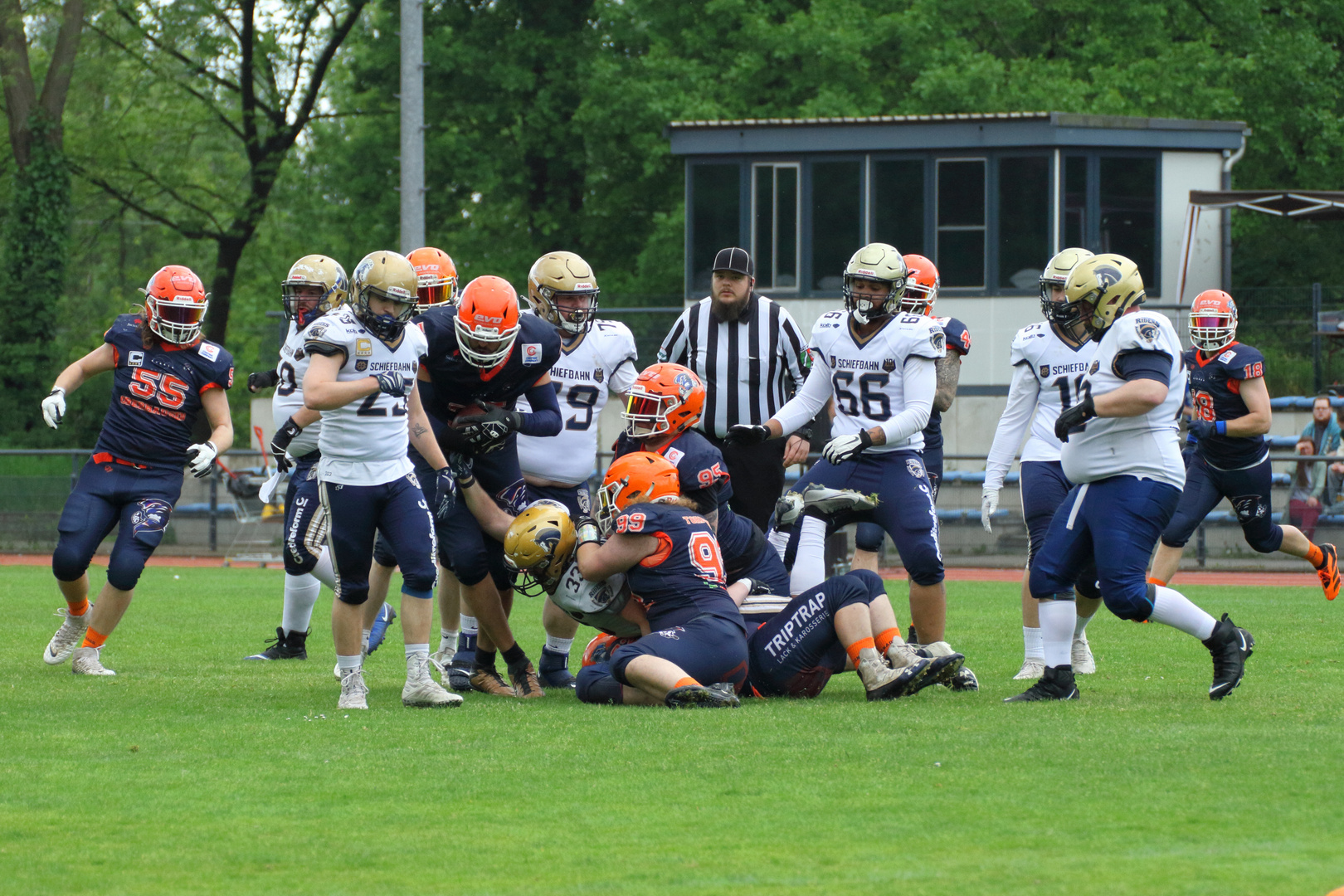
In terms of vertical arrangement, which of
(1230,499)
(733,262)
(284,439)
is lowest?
(1230,499)

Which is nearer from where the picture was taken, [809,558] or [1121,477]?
[1121,477]

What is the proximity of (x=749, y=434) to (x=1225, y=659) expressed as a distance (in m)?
2.43

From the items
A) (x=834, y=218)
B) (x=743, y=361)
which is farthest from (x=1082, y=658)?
(x=834, y=218)

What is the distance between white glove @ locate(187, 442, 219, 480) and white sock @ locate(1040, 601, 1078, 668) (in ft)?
13.3

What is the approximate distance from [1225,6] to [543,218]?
1345 centimetres

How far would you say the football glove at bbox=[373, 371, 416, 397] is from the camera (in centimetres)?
673

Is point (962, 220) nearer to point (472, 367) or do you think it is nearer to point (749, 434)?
point (749, 434)

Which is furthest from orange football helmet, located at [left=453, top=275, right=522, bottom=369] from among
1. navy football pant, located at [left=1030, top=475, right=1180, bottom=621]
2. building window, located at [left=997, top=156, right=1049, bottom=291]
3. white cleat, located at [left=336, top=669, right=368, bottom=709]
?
building window, located at [left=997, top=156, right=1049, bottom=291]

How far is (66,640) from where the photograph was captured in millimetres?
8680

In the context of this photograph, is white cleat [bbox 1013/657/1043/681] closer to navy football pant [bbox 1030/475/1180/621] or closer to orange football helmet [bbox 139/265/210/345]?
navy football pant [bbox 1030/475/1180/621]

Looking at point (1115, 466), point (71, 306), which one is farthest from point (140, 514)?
point (71, 306)

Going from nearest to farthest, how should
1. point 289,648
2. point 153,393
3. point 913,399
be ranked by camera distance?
1. point 913,399
2. point 153,393
3. point 289,648

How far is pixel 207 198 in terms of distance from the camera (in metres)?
32.1

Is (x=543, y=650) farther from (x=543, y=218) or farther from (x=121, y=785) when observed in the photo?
(x=543, y=218)
